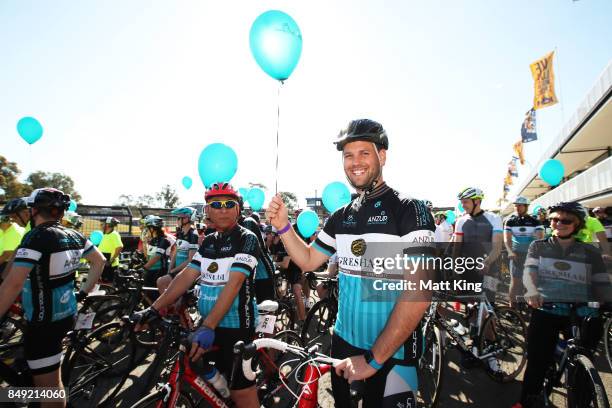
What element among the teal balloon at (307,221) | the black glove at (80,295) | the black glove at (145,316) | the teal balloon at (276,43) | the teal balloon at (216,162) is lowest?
the black glove at (80,295)

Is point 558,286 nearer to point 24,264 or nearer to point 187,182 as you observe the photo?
point 24,264

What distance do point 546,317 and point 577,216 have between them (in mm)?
1129

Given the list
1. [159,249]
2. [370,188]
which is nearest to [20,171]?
[159,249]

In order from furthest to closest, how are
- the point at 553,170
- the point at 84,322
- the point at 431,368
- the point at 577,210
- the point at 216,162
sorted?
the point at 553,170
the point at 216,162
the point at 431,368
the point at 84,322
the point at 577,210

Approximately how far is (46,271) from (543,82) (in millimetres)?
28144

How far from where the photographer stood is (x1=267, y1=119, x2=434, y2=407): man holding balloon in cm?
155

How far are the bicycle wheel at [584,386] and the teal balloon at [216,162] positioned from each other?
22.4ft

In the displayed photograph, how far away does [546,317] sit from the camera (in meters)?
3.12

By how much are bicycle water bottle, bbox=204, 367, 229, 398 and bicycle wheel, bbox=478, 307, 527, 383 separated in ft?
11.5

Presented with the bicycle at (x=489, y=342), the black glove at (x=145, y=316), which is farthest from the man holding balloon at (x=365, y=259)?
the bicycle at (x=489, y=342)

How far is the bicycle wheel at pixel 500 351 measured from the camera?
402 cm

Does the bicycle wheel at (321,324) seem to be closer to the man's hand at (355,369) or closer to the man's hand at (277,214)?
the man's hand at (277,214)

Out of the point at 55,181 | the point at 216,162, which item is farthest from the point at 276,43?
the point at 55,181

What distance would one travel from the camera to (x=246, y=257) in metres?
2.76
